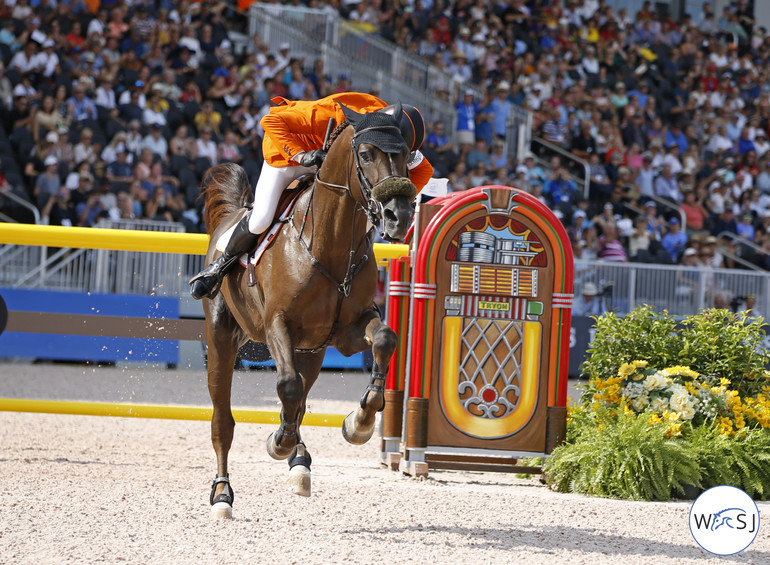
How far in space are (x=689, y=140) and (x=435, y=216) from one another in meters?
15.7

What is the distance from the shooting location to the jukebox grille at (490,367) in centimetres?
730

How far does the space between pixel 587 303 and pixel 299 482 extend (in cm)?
1016

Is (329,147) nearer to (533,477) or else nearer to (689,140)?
(533,477)

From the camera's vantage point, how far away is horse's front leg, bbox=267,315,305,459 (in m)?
5.10

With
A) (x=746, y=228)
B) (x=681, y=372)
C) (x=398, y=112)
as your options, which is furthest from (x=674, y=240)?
(x=398, y=112)

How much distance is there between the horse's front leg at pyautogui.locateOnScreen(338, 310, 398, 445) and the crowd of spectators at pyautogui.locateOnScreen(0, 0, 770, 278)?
28.3 feet

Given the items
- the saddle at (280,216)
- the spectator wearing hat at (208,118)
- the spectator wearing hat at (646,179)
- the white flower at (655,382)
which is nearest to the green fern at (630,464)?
the white flower at (655,382)

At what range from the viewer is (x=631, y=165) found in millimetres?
19969

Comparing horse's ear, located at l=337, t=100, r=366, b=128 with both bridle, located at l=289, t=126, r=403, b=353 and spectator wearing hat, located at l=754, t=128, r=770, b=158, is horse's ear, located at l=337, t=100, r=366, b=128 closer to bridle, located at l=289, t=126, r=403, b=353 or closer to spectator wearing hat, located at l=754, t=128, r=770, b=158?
bridle, located at l=289, t=126, r=403, b=353

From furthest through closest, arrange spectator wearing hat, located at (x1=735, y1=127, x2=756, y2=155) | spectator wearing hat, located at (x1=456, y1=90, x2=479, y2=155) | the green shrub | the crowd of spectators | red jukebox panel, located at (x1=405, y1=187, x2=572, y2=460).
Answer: spectator wearing hat, located at (x1=735, y1=127, x2=756, y2=155)
spectator wearing hat, located at (x1=456, y1=90, x2=479, y2=155)
the crowd of spectators
the green shrub
red jukebox panel, located at (x1=405, y1=187, x2=572, y2=460)

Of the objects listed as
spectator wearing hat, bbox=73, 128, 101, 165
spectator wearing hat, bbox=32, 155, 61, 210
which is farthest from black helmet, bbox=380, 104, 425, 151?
spectator wearing hat, bbox=73, 128, 101, 165

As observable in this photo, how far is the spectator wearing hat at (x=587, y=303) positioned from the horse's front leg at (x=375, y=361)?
9684 mm

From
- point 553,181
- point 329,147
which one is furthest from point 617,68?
point 329,147

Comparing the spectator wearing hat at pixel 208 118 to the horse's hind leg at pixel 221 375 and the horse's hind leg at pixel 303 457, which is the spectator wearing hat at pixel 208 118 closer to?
the horse's hind leg at pixel 221 375
